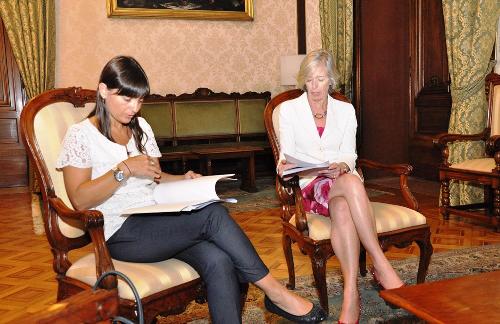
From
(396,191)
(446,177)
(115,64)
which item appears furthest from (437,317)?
(396,191)

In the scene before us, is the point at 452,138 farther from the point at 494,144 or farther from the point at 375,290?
the point at 375,290

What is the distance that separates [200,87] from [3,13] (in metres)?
2.37

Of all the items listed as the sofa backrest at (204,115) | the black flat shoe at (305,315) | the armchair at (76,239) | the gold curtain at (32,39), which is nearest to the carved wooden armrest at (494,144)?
the black flat shoe at (305,315)

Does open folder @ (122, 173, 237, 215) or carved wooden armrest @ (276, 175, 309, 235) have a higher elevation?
open folder @ (122, 173, 237, 215)

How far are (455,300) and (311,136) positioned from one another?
139 cm

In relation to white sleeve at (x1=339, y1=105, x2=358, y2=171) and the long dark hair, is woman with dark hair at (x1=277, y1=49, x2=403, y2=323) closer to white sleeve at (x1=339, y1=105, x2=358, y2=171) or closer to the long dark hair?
white sleeve at (x1=339, y1=105, x2=358, y2=171)

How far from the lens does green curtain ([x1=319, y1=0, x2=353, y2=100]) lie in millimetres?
6008

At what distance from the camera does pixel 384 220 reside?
7.86 ft

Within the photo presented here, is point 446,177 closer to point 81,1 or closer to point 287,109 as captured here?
point 287,109

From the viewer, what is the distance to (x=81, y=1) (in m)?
6.23

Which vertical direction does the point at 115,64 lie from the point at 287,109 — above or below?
above

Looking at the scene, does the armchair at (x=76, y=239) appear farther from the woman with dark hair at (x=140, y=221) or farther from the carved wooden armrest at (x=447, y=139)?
the carved wooden armrest at (x=447, y=139)

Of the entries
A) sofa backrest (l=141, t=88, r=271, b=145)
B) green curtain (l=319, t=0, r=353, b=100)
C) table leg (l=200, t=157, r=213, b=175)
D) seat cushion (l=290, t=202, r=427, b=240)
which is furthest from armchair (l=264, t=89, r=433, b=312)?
sofa backrest (l=141, t=88, r=271, b=145)

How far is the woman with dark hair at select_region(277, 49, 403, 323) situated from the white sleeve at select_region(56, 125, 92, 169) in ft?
2.87
